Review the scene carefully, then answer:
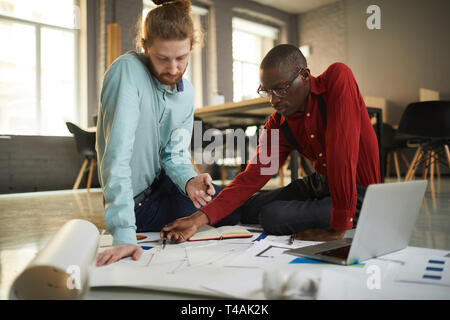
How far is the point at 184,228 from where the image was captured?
138 centimetres

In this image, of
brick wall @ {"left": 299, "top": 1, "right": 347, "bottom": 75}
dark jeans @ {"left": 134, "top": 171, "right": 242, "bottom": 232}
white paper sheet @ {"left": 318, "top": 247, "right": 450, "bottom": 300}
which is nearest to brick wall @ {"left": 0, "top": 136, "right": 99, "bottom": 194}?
dark jeans @ {"left": 134, "top": 171, "right": 242, "bottom": 232}

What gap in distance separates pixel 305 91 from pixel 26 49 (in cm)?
460

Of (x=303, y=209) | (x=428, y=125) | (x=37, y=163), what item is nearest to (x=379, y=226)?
(x=303, y=209)

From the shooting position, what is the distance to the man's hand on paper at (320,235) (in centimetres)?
128

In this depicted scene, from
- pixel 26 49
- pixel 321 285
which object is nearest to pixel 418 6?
pixel 26 49

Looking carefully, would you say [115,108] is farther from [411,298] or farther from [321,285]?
[411,298]

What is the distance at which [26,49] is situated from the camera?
486 centimetres

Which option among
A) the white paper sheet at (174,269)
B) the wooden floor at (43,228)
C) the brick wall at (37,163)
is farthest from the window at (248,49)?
the white paper sheet at (174,269)

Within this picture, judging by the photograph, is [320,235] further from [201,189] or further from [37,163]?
[37,163]

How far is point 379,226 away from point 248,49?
22.6ft

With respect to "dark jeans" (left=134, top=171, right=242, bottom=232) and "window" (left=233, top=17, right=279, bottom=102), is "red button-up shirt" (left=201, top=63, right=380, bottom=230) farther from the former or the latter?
"window" (left=233, top=17, right=279, bottom=102)

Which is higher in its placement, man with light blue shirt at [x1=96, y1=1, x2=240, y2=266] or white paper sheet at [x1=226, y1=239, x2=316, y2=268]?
man with light blue shirt at [x1=96, y1=1, x2=240, y2=266]

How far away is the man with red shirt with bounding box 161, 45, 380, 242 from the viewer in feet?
4.08

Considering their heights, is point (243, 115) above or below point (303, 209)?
above
